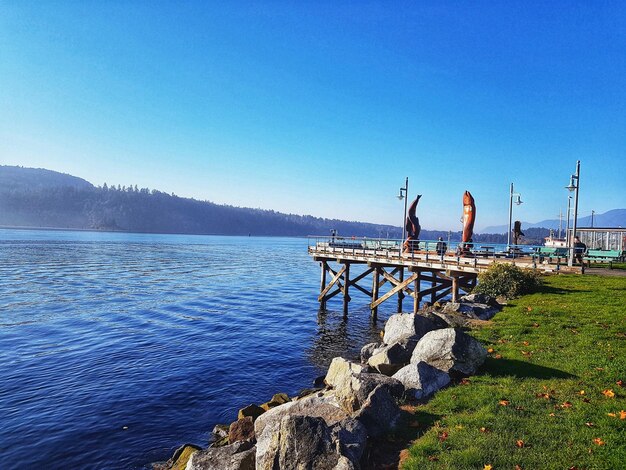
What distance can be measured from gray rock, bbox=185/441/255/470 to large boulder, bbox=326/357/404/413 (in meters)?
2.31

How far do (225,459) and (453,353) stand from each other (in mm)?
6170

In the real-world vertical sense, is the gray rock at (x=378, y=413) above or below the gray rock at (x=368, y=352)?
above

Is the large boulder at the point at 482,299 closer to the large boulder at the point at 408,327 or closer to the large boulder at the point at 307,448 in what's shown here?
the large boulder at the point at 408,327

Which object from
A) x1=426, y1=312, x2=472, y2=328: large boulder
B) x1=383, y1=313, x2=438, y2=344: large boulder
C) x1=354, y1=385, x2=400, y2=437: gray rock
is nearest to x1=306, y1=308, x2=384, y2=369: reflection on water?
x1=383, y1=313, x2=438, y2=344: large boulder

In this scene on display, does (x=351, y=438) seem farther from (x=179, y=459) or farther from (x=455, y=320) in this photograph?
(x=455, y=320)

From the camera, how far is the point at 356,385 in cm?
882

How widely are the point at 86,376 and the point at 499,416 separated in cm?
1523

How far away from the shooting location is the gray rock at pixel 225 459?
7.10m

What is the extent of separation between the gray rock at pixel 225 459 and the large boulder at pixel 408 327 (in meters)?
6.82

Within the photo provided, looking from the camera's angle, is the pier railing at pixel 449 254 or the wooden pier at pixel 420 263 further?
the pier railing at pixel 449 254

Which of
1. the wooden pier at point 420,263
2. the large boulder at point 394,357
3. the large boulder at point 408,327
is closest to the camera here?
the large boulder at point 394,357

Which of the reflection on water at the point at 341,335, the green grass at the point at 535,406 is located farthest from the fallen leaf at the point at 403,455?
the reflection on water at the point at 341,335

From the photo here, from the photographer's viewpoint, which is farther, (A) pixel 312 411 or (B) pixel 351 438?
(A) pixel 312 411

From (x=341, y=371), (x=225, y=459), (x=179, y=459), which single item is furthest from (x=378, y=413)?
(x=179, y=459)
